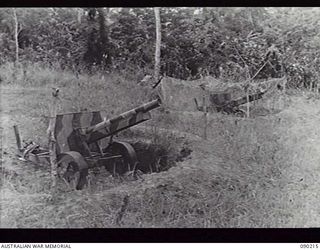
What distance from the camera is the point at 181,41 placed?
2.70 m

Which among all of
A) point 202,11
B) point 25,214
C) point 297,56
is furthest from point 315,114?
point 25,214

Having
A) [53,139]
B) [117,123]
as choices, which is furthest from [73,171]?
[117,123]

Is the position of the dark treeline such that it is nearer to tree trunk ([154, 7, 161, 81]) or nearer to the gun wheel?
tree trunk ([154, 7, 161, 81])

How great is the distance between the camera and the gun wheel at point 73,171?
265 centimetres

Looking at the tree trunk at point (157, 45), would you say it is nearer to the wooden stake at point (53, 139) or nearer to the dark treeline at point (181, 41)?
the dark treeline at point (181, 41)

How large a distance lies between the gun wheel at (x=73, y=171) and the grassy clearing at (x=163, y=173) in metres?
0.04

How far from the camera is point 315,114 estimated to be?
269cm

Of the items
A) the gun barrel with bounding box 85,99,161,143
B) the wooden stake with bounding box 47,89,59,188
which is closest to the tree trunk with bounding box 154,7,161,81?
the gun barrel with bounding box 85,99,161,143

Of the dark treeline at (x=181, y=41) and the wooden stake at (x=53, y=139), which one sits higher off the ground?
the dark treeline at (x=181, y=41)

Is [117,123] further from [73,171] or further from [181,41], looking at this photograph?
[181,41]

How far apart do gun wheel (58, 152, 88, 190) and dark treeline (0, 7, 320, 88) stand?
Result: 0.37m

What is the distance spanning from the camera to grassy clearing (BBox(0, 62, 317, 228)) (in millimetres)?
2650

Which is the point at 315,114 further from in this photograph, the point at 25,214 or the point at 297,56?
the point at 25,214

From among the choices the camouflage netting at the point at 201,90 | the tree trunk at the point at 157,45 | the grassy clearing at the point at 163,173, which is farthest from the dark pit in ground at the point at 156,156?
the tree trunk at the point at 157,45
